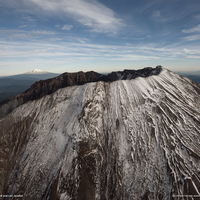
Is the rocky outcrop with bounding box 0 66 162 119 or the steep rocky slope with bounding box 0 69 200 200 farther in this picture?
the rocky outcrop with bounding box 0 66 162 119

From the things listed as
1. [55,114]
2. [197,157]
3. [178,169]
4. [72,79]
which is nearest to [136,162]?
[178,169]

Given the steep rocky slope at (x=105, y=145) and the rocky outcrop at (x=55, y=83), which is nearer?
the steep rocky slope at (x=105, y=145)

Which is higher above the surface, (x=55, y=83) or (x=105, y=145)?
(x=55, y=83)

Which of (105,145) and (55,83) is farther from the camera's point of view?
(55,83)
